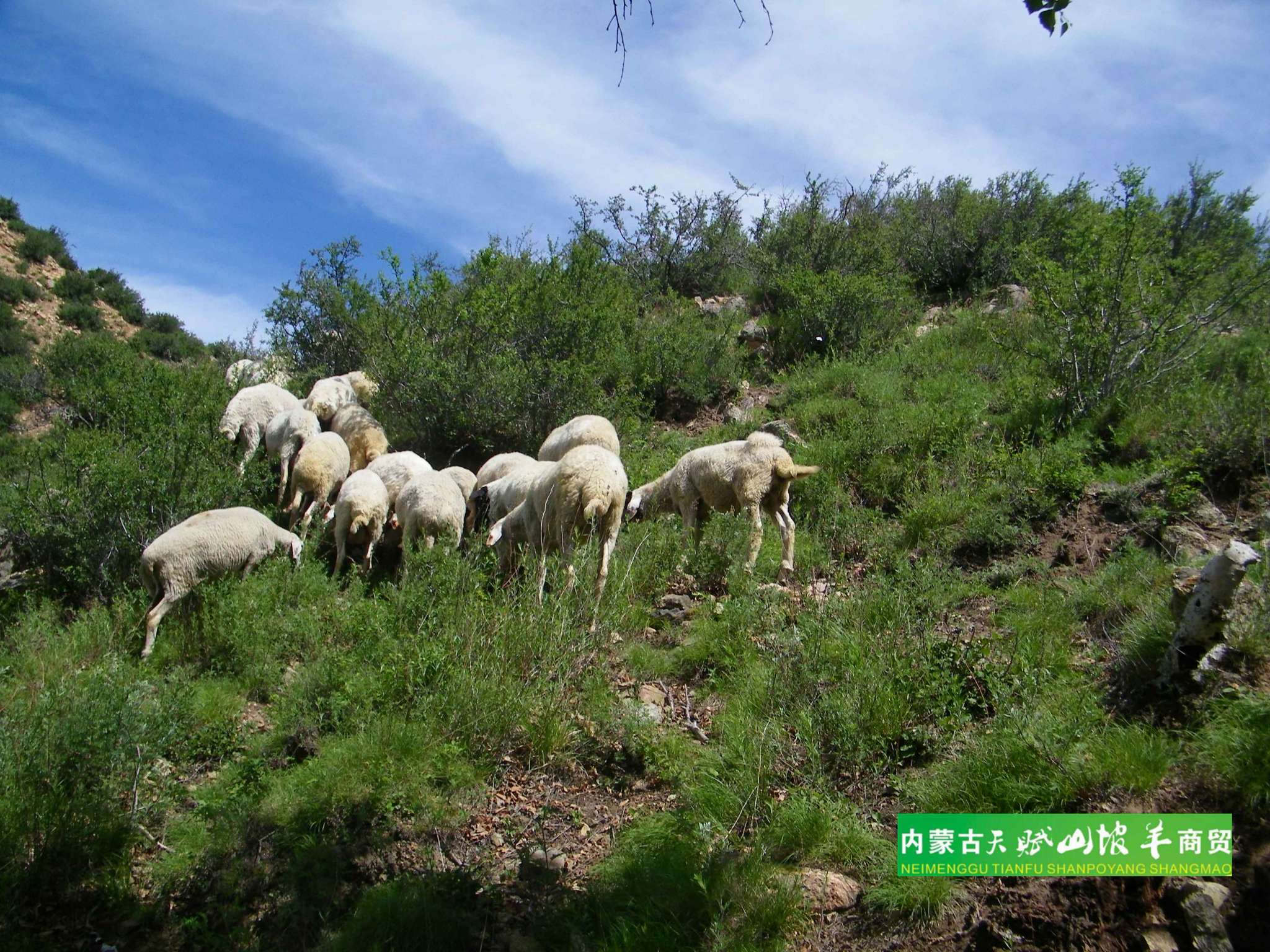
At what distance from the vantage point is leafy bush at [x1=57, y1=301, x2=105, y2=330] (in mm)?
25656

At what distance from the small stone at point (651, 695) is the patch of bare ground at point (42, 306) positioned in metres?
24.7

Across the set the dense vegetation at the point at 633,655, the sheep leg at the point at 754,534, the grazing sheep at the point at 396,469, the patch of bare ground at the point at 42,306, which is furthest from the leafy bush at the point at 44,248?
the sheep leg at the point at 754,534

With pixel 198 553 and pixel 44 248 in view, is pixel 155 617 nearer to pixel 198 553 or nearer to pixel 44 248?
pixel 198 553

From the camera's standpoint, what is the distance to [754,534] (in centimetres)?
778

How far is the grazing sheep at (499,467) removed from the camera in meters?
9.34

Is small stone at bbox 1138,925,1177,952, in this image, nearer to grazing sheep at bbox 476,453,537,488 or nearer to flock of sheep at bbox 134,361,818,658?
flock of sheep at bbox 134,361,818,658

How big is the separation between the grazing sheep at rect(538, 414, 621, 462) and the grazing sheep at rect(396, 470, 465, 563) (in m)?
1.42

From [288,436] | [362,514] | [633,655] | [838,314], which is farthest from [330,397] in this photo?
[838,314]

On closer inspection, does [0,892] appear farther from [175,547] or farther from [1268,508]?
[1268,508]

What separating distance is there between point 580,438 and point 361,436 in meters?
3.94

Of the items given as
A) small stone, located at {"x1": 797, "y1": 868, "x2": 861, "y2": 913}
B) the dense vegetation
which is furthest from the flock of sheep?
small stone, located at {"x1": 797, "y1": 868, "x2": 861, "y2": 913}

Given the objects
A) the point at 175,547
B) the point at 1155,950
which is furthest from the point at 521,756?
the point at 175,547

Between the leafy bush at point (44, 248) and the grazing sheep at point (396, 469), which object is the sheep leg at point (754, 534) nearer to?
the grazing sheep at point (396, 469)

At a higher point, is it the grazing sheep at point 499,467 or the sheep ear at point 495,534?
the grazing sheep at point 499,467
